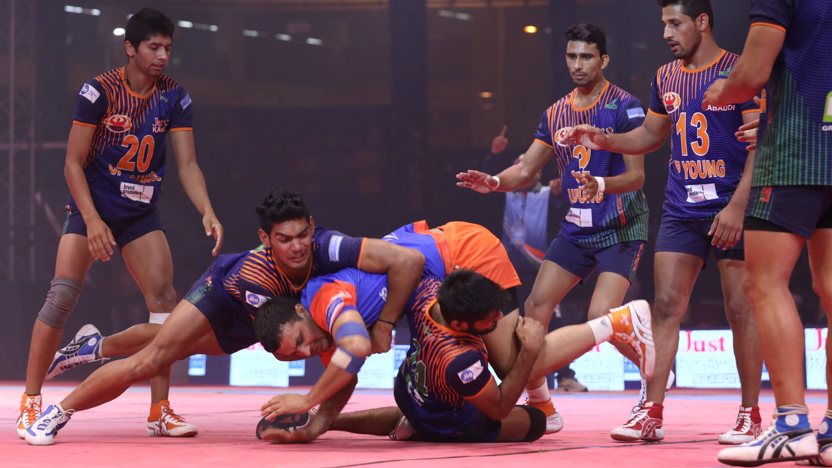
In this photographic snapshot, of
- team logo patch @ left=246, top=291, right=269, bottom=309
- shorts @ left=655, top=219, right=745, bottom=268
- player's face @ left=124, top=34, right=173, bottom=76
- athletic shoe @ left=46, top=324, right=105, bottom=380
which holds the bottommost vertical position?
athletic shoe @ left=46, top=324, right=105, bottom=380

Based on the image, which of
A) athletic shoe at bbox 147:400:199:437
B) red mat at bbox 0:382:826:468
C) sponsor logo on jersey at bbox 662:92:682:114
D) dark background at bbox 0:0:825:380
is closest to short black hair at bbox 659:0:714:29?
sponsor logo on jersey at bbox 662:92:682:114

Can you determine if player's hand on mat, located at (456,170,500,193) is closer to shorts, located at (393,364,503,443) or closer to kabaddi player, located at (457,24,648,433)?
kabaddi player, located at (457,24,648,433)

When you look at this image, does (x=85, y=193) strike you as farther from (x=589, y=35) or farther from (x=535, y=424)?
(x=589, y=35)

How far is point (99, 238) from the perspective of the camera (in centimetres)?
361

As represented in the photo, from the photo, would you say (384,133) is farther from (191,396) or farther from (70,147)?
(70,147)

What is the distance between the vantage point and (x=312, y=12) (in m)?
8.59

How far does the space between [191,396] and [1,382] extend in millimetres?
2575

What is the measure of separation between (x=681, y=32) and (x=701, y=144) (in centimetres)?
48

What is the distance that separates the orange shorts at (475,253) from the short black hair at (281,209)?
2.15 feet

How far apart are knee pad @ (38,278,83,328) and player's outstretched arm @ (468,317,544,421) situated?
203 cm

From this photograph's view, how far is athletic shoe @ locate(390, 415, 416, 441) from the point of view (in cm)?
325

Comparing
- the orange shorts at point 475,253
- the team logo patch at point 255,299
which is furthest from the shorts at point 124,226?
the orange shorts at point 475,253

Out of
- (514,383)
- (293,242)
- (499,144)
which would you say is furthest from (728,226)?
(499,144)

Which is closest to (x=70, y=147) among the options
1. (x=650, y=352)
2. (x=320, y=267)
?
(x=320, y=267)
